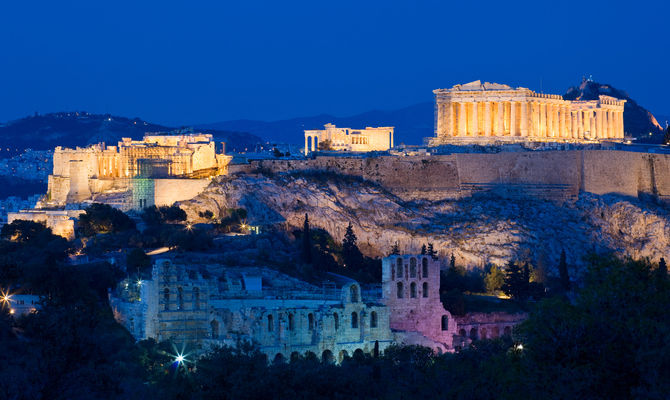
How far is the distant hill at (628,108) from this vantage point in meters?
125

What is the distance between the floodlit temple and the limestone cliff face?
1431 cm

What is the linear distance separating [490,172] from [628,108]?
50.0 metres

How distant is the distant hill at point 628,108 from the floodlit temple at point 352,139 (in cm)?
2748

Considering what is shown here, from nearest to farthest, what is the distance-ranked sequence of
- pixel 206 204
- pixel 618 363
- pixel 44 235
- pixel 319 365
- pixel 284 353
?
pixel 618 363, pixel 319 365, pixel 284 353, pixel 44 235, pixel 206 204

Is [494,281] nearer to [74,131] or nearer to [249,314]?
[249,314]

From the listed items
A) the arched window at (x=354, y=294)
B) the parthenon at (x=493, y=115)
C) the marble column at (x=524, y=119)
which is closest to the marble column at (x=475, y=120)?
the parthenon at (x=493, y=115)

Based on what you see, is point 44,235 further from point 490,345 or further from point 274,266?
point 490,345

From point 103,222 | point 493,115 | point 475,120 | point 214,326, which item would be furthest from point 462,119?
point 214,326

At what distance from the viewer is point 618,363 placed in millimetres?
31016

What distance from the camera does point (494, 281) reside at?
6988 centimetres

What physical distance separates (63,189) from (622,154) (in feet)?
115

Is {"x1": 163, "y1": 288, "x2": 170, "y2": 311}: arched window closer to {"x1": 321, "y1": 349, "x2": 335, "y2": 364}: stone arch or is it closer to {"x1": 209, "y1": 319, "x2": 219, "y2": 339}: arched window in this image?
{"x1": 209, "y1": 319, "x2": 219, "y2": 339}: arched window

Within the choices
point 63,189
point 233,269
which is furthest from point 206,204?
point 233,269

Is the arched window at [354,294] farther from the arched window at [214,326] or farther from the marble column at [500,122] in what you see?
the marble column at [500,122]
